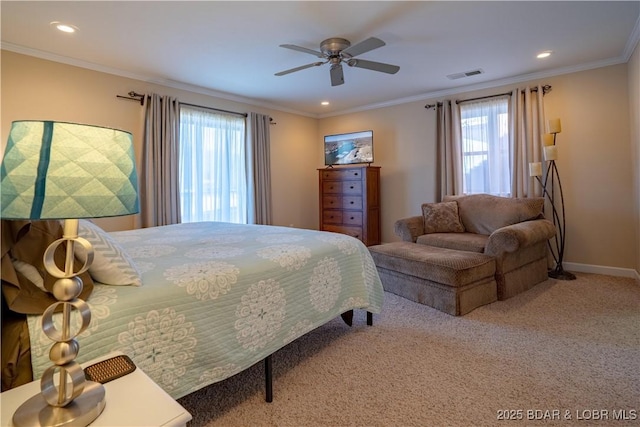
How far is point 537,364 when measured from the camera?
1.93 metres

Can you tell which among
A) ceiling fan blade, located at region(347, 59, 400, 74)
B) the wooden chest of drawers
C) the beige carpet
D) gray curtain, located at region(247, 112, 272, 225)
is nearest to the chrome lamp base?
the beige carpet

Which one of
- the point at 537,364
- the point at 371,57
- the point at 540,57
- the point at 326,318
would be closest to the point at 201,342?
the point at 326,318

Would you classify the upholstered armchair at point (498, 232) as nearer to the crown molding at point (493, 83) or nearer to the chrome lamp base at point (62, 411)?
the crown molding at point (493, 83)

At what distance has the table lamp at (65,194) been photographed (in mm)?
698

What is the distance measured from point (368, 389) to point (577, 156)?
13.0 feet

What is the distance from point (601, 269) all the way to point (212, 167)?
5.21 meters

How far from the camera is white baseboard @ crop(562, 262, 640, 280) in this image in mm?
3624

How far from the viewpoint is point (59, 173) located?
715mm

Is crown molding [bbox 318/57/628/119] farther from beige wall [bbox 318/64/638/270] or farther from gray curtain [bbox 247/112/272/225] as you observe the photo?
gray curtain [bbox 247/112/272/225]

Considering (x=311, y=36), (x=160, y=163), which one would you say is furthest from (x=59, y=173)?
(x=160, y=163)

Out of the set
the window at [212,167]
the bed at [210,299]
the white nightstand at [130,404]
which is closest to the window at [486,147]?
the bed at [210,299]

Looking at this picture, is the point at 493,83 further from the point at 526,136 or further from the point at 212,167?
the point at 212,167

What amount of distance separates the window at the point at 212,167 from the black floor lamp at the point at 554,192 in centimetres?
402

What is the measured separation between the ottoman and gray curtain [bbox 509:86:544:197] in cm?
173
